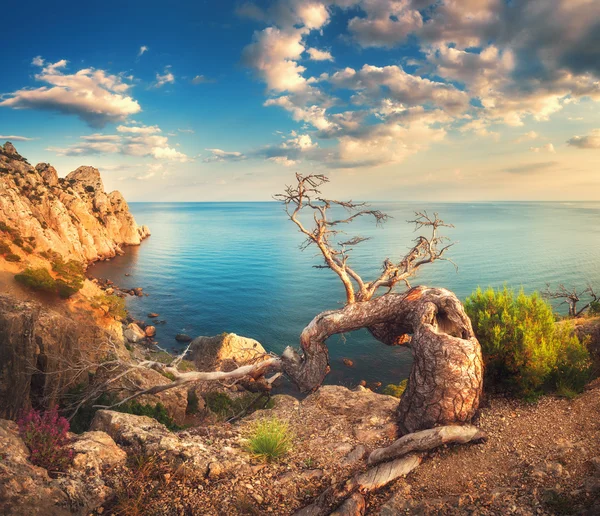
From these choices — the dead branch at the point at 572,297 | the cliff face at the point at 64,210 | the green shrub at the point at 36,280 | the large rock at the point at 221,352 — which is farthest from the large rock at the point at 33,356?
the cliff face at the point at 64,210

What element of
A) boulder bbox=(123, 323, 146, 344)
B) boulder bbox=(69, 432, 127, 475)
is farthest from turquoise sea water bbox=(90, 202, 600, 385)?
boulder bbox=(69, 432, 127, 475)

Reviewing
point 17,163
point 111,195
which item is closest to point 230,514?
point 17,163

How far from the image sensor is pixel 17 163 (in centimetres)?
6819

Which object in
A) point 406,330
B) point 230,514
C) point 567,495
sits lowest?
point 230,514

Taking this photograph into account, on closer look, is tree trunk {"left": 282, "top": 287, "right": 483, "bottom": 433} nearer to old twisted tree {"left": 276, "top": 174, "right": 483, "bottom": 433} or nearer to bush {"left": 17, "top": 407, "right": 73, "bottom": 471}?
old twisted tree {"left": 276, "top": 174, "right": 483, "bottom": 433}

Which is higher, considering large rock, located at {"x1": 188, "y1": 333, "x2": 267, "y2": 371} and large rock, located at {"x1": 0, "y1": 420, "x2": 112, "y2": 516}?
large rock, located at {"x1": 0, "y1": 420, "x2": 112, "y2": 516}

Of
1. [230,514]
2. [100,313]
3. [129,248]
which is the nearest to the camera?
[230,514]

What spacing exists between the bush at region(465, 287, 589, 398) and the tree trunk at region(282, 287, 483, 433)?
107 centimetres

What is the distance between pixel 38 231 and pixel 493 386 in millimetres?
58408

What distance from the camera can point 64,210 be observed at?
2697 inches

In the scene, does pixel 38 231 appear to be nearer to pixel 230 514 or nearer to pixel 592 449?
pixel 230 514

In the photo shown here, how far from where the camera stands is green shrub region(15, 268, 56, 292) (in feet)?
107

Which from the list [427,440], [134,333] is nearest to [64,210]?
[134,333]

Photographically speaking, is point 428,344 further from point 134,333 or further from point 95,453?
point 134,333
